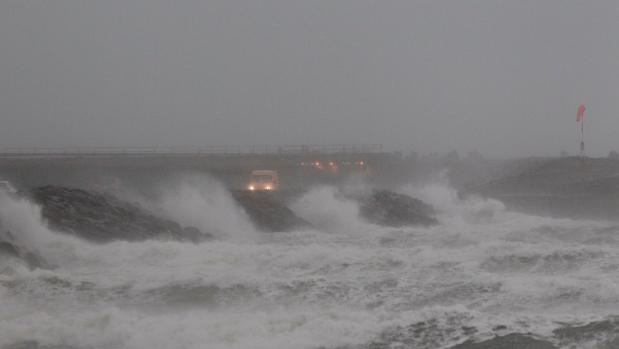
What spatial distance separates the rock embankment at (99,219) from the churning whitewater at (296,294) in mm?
662

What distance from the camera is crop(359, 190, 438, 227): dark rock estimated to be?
23.9 meters

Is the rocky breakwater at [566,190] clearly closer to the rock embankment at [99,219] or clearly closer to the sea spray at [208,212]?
the sea spray at [208,212]

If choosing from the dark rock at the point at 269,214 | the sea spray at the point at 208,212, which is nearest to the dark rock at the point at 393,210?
the dark rock at the point at 269,214

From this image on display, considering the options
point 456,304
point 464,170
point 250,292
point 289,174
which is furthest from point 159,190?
point 464,170

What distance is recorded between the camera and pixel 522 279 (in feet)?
34.3

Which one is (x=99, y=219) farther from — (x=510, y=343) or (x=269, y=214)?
(x=510, y=343)

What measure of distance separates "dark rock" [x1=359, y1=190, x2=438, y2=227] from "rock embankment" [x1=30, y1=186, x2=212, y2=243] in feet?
28.8

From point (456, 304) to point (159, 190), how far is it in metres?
24.6

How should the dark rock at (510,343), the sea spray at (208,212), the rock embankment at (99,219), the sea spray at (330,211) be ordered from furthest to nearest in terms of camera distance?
the sea spray at (330,211) < the sea spray at (208,212) < the rock embankment at (99,219) < the dark rock at (510,343)

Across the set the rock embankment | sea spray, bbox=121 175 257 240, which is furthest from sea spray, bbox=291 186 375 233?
the rock embankment

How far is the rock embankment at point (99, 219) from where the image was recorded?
1577 cm

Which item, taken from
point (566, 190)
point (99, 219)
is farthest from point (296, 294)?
point (566, 190)

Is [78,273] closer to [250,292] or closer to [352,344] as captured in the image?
[250,292]

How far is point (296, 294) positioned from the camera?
986 centimetres
